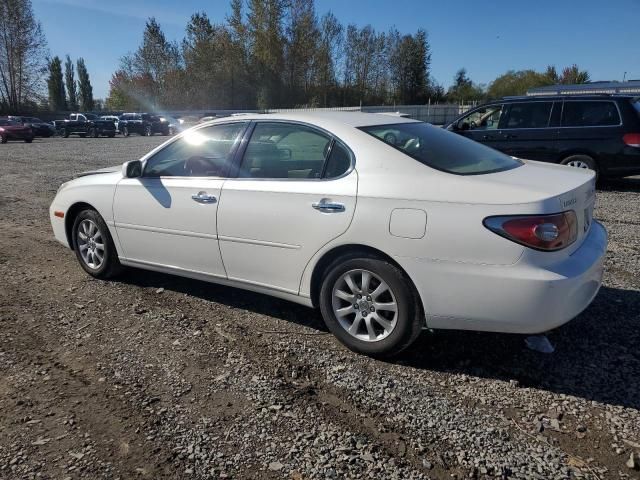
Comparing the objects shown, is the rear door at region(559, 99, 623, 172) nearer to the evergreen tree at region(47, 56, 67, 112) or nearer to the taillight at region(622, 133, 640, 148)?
the taillight at region(622, 133, 640, 148)

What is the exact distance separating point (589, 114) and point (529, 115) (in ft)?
3.37

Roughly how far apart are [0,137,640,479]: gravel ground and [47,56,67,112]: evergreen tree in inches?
3037

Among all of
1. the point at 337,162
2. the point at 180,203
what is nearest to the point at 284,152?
the point at 337,162

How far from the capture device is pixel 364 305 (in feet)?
11.0

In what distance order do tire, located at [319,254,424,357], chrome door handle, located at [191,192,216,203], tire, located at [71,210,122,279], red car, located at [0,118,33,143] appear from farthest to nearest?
1. red car, located at [0,118,33,143]
2. tire, located at [71,210,122,279]
3. chrome door handle, located at [191,192,216,203]
4. tire, located at [319,254,424,357]

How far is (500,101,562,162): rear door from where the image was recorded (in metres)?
9.49

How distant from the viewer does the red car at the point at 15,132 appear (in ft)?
102

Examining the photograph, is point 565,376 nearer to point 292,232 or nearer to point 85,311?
point 292,232

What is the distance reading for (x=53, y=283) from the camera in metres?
4.93

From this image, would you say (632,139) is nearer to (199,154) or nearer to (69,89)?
(199,154)

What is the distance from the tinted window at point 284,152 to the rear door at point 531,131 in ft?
23.5

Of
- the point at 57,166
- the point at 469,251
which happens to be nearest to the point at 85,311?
the point at 469,251

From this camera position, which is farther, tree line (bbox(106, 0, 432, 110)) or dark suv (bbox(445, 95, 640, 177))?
tree line (bbox(106, 0, 432, 110))

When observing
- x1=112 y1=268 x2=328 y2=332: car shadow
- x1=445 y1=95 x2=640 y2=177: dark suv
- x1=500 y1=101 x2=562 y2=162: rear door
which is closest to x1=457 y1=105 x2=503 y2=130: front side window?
x1=445 y1=95 x2=640 y2=177: dark suv
